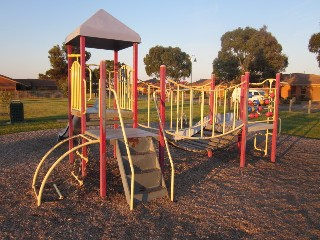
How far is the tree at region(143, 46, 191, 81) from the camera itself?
78.3 m

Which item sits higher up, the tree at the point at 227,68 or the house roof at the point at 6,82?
the tree at the point at 227,68

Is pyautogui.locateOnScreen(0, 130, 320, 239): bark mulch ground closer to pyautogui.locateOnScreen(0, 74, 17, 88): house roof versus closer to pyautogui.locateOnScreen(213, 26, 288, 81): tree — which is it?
pyautogui.locateOnScreen(213, 26, 288, 81): tree

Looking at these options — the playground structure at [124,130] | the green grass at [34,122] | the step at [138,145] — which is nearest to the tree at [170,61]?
the green grass at [34,122]

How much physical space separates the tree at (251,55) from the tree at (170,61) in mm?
30536

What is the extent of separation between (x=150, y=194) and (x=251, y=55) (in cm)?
4187

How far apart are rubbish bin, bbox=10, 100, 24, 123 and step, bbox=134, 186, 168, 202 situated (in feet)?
39.9

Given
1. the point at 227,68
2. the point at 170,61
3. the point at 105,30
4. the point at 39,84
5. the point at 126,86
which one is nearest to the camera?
the point at 105,30

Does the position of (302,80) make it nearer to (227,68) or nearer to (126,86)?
(227,68)

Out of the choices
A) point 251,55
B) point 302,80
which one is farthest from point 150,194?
point 302,80

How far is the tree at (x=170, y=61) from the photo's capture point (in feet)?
257

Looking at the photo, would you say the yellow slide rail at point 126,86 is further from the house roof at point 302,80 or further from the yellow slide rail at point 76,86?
the house roof at point 302,80

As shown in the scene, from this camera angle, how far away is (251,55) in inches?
1692

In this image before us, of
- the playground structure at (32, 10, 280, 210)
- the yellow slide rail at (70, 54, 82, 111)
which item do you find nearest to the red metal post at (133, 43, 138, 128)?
the playground structure at (32, 10, 280, 210)

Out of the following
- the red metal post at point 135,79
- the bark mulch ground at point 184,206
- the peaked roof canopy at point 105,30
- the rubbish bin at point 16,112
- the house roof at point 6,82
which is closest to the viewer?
the bark mulch ground at point 184,206
